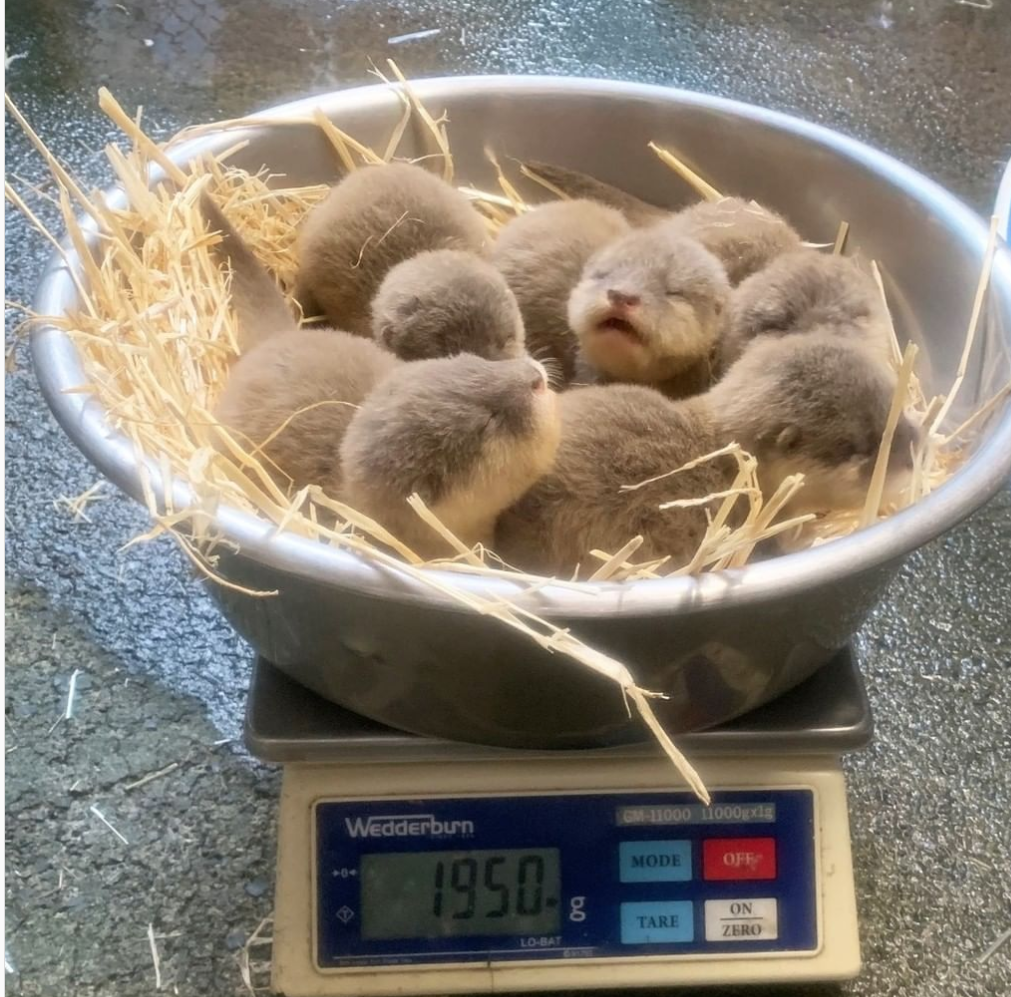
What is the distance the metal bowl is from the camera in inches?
18.2

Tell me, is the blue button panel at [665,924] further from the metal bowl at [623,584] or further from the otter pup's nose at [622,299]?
the otter pup's nose at [622,299]

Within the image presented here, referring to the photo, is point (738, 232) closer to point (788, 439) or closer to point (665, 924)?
point (788, 439)

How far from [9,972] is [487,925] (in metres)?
0.33

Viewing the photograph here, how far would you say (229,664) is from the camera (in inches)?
34.8

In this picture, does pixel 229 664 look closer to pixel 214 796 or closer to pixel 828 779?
pixel 214 796

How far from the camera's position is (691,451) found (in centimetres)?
57

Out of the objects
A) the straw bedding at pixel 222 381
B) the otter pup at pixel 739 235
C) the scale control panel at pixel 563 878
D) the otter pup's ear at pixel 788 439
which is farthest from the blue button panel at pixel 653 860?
the otter pup at pixel 739 235

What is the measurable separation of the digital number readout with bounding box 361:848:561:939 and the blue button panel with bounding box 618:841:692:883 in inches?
1.6

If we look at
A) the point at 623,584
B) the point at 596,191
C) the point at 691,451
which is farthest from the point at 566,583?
the point at 596,191

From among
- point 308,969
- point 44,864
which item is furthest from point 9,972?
point 308,969

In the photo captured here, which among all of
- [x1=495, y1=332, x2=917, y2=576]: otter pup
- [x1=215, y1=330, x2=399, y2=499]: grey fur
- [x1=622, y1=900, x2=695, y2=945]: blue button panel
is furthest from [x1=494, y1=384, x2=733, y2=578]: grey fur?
[x1=622, y1=900, x2=695, y2=945]: blue button panel

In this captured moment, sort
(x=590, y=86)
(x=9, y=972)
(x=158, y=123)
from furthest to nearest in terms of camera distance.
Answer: (x=158, y=123), (x=590, y=86), (x=9, y=972)

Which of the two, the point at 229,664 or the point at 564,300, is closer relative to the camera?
the point at 564,300

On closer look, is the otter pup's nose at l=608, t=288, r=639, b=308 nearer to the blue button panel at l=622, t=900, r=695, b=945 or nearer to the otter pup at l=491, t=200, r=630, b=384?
the otter pup at l=491, t=200, r=630, b=384
